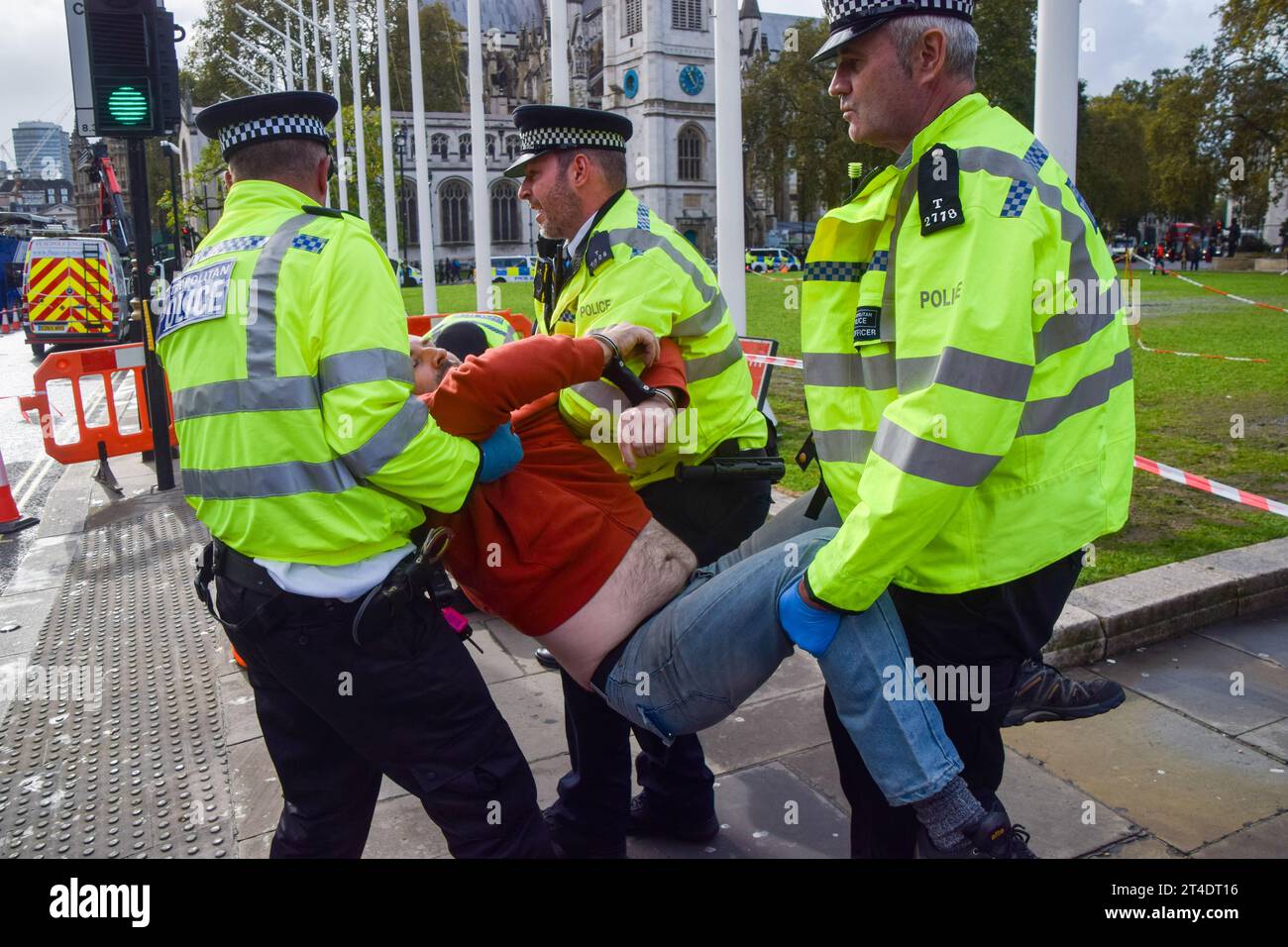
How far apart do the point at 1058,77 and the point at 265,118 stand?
418 centimetres

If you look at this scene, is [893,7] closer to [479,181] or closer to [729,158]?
[729,158]

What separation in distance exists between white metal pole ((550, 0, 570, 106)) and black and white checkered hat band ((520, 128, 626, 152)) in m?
8.17

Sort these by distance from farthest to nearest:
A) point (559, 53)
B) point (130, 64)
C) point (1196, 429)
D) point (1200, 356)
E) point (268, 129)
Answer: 1. point (1200, 356)
2. point (559, 53)
3. point (1196, 429)
4. point (130, 64)
5. point (268, 129)

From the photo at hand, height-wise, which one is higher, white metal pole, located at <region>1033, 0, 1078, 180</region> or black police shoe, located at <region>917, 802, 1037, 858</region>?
white metal pole, located at <region>1033, 0, 1078, 180</region>

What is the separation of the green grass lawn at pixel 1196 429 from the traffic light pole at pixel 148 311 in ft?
17.4

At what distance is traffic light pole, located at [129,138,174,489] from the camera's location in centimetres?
872

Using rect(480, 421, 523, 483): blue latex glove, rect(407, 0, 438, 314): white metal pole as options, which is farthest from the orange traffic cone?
rect(407, 0, 438, 314): white metal pole

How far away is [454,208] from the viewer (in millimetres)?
82062

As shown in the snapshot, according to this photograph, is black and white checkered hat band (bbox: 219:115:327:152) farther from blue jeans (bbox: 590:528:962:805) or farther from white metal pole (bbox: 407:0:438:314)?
white metal pole (bbox: 407:0:438:314)

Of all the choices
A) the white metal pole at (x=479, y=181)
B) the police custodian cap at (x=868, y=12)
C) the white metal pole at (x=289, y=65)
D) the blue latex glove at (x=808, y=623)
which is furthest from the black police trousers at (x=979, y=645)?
the white metal pole at (x=289, y=65)

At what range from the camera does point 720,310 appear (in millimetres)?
3330

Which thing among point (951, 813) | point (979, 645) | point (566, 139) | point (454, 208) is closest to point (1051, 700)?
point (979, 645)
